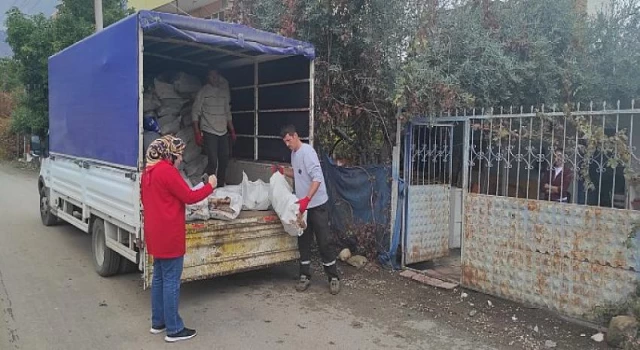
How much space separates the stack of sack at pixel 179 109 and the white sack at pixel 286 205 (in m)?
1.90

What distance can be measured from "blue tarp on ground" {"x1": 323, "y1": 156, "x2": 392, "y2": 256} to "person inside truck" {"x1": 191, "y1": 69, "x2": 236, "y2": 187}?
4.92ft

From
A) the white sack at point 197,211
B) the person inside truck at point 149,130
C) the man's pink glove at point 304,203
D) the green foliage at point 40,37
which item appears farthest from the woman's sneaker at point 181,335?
the green foliage at point 40,37

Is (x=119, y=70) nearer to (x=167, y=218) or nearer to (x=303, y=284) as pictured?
(x=167, y=218)

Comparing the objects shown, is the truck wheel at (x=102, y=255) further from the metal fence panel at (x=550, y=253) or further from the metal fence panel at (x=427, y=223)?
the metal fence panel at (x=550, y=253)

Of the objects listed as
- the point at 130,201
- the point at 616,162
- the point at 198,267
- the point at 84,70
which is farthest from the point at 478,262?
the point at 84,70

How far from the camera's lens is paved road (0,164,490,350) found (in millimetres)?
4285

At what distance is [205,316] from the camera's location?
16.0 feet

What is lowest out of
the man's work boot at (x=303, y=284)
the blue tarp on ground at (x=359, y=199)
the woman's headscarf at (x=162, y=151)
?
the man's work boot at (x=303, y=284)

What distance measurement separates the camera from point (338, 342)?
169 inches

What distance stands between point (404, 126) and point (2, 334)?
4557mm

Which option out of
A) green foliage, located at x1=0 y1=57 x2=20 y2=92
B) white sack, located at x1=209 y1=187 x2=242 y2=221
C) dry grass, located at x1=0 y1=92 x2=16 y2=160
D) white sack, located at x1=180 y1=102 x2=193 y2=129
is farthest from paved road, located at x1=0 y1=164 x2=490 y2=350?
dry grass, located at x1=0 y1=92 x2=16 y2=160

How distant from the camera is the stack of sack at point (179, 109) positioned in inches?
285

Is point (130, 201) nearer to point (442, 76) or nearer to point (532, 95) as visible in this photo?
point (442, 76)

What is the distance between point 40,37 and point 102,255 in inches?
453
